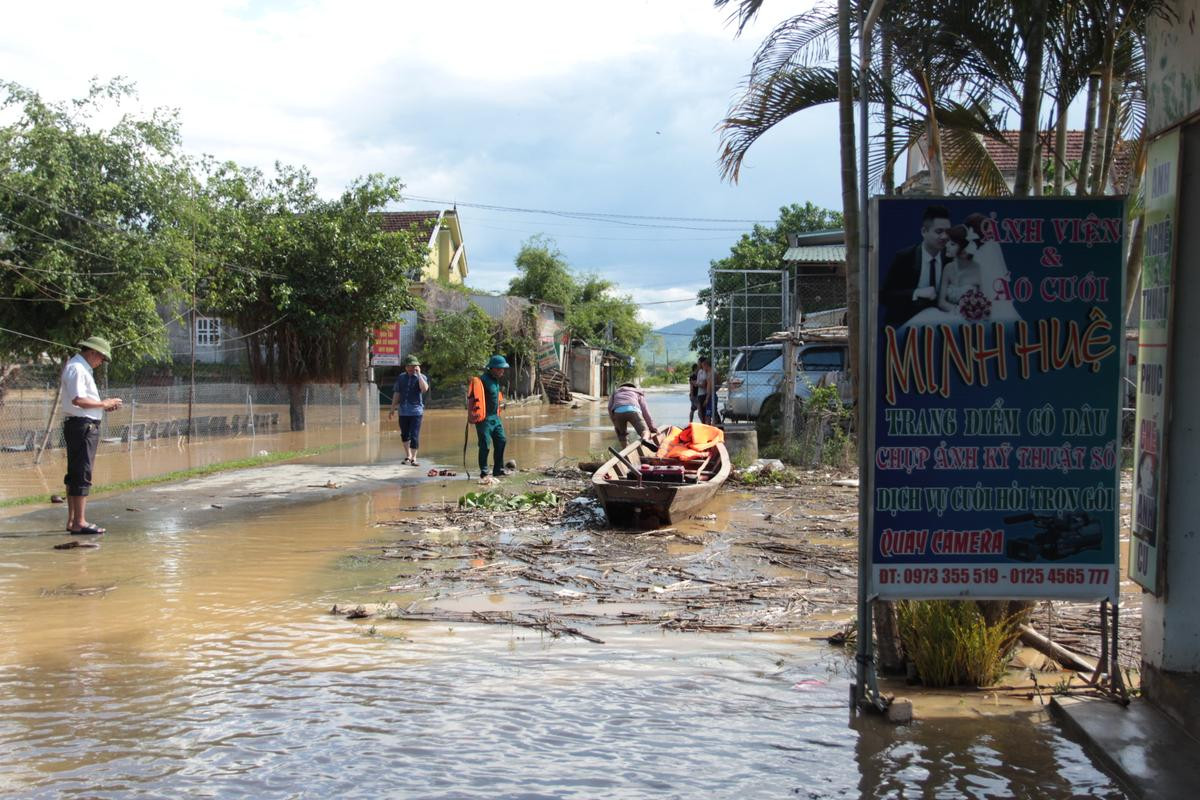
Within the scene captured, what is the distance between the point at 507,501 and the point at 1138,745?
8893 millimetres

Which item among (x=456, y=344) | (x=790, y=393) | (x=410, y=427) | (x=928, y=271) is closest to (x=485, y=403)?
(x=410, y=427)

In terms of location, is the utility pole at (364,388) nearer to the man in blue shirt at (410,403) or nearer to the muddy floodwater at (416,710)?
the man in blue shirt at (410,403)

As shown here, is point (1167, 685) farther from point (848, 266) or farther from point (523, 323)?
point (523, 323)

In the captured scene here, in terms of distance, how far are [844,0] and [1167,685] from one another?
400cm

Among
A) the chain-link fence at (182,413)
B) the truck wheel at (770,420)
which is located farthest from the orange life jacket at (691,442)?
the chain-link fence at (182,413)

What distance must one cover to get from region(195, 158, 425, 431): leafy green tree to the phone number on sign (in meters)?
21.6

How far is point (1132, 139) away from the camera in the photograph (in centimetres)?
877

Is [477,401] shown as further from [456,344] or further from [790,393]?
[456,344]

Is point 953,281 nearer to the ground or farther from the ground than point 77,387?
farther from the ground

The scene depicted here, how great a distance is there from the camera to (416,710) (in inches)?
214

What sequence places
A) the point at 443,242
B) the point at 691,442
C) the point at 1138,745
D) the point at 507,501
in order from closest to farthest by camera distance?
the point at 1138,745
the point at 507,501
the point at 691,442
the point at 443,242

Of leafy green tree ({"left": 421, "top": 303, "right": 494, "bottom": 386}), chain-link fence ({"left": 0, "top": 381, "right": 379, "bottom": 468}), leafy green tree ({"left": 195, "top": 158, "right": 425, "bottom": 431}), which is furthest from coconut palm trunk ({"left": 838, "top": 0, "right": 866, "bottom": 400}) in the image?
leafy green tree ({"left": 421, "top": 303, "right": 494, "bottom": 386})

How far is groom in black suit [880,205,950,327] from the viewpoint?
492 centimetres

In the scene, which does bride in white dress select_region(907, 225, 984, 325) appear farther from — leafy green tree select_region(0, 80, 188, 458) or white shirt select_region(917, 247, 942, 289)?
leafy green tree select_region(0, 80, 188, 458)
